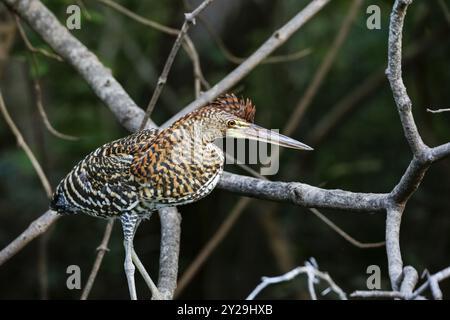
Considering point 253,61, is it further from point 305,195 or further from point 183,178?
point 305,195

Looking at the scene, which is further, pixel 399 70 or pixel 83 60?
pixel 83 60

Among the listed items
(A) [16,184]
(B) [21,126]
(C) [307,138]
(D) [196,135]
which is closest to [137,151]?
(D) [196,135]

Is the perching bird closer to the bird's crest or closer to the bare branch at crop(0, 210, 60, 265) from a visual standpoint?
the bird's crest

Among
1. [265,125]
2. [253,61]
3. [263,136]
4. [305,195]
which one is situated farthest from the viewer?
[265,125]

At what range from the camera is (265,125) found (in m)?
6.48

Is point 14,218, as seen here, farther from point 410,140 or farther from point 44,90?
point 410,140

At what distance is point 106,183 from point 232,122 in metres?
0.65

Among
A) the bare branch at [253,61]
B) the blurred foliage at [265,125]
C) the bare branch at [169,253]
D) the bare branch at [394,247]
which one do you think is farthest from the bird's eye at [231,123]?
the blurred foliage at [265,125]

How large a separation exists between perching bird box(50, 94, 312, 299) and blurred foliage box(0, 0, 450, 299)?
227 cm

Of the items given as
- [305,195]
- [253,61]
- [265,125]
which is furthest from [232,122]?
[265,125]

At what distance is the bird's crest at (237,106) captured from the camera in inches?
131

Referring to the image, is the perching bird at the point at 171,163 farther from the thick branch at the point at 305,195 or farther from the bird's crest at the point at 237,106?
the thick branch at the point at 305,195

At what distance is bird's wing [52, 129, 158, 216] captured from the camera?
11.2 ft

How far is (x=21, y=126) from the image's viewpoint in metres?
8.30
